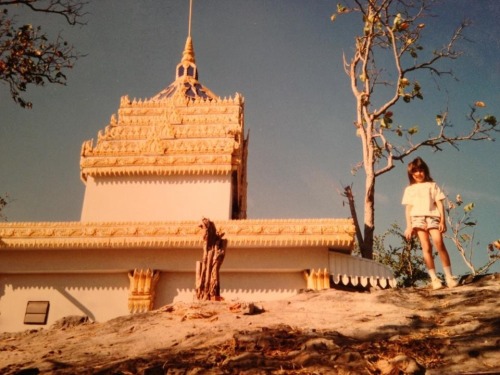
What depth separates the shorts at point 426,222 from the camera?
23.7 feet

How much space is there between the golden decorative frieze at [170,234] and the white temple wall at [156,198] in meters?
2.32

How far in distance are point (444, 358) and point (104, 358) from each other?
3.67 meters

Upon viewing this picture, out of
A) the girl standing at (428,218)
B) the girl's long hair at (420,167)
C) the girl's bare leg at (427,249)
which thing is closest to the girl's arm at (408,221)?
the girl standing at (428,218)

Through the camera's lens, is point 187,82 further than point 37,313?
Yes

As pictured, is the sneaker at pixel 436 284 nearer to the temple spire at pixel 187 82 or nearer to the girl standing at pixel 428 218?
the girl standing at pixel 428 218

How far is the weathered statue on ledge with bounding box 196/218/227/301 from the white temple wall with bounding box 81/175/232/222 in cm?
490

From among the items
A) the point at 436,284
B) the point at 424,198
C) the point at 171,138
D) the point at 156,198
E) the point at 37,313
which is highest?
the point at 171,138

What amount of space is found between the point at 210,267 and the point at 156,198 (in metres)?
6.06

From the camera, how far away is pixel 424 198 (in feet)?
23.9

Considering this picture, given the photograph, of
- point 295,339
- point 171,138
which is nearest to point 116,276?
point 171,138

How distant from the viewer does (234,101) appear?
16156 millimetres

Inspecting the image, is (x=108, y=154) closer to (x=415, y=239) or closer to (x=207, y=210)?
(x=207, y=210)

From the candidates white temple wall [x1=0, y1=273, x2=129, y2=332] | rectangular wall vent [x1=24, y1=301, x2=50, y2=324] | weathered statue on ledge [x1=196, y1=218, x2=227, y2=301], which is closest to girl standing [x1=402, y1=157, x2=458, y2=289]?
weathered statue on ledge [x1=196, y1=218, x2=227, y2=301]

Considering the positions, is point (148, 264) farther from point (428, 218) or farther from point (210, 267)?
point (428, 218)
